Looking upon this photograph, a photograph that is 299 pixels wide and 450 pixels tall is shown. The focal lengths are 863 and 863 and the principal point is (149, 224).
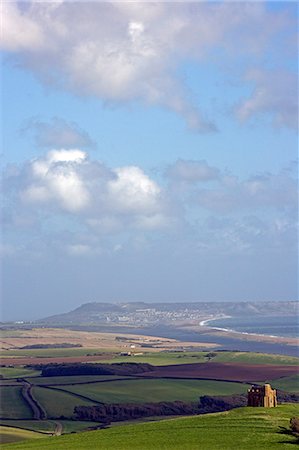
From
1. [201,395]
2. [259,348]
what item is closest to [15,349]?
[259,348]

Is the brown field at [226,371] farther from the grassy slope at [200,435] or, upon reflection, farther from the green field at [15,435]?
the grassy slope at [200,435]

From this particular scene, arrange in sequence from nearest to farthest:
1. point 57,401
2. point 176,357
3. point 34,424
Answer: point 34,424
point 57,401
point 176,357

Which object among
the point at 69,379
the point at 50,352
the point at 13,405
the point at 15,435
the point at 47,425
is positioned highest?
the point at 50,352

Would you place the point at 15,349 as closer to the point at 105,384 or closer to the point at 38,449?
the point at 105,384

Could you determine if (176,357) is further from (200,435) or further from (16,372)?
(200,435)

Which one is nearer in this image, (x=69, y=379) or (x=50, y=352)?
(x=69, y=379)

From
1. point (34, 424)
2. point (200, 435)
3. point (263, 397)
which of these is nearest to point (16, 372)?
point (34, 424)

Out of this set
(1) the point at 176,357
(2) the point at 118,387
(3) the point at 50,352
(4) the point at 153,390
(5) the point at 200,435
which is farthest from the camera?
(3) the point at 50,352

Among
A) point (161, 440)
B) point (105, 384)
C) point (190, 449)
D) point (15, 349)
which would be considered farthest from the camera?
point (15, 349)
